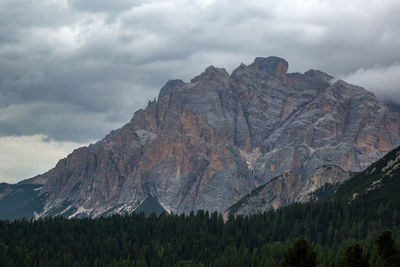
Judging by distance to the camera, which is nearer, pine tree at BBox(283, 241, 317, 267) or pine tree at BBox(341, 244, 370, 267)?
pine tree at BBox(283, 241, 317, 267)

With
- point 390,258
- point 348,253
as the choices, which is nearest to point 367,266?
point 348,253

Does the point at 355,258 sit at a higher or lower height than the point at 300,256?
lower

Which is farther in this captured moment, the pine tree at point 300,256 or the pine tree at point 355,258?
the pine tree at point 355,258

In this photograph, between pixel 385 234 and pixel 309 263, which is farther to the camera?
pixel 385 234

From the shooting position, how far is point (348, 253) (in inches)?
6284

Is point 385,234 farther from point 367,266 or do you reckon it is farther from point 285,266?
point 285,266

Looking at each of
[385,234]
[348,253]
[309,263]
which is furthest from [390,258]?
[309,263]

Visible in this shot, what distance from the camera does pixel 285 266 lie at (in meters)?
156

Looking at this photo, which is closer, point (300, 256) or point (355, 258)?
point (300, 256)

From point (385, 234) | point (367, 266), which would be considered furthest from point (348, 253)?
point (385, 234)

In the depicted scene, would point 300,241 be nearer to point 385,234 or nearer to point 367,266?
point 367,266

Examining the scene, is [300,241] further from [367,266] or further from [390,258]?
[390,258]

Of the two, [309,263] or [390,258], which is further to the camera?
[390,258]

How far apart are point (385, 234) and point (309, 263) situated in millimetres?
29476
